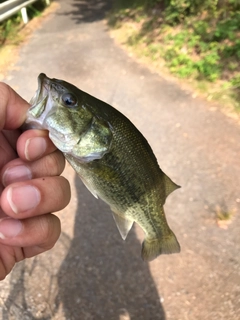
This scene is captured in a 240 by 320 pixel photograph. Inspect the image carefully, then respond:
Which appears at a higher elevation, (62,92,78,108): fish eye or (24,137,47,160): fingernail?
(62,92,78,108): fish eye

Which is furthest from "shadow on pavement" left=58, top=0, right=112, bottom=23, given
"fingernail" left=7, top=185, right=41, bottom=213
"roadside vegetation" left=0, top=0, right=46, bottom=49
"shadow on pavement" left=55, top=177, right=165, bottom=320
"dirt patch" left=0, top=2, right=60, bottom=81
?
"fingernail" left=7, top=185, right=41, bottom=213

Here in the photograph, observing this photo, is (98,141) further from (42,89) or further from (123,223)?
(123,223)

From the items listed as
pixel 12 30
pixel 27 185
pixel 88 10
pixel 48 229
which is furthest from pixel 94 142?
pixel 88 10

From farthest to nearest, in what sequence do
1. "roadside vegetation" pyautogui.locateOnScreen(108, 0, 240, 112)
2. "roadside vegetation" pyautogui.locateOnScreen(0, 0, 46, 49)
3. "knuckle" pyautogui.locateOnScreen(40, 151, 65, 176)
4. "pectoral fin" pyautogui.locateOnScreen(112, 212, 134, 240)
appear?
"roadside vegetation" pyautogui.locateOnScreen(0, 0, 46, 49) < "roadside vegetation" pyautogui.locateOnScreen(108, 0, 240, 112) < "pectoral fin" pyautogui.locateOnScreen(112, 212, 134, 240) < "knuckle" pyautogui.locateOnScreen(40, 151, 65, 176)

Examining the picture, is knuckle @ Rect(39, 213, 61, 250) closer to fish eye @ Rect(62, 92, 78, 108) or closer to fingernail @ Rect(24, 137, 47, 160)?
fingernail @ Rect(24, 137, 47, 160)

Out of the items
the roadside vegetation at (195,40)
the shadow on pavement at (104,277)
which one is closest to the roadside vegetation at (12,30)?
the roadside vegetation at (195,40)

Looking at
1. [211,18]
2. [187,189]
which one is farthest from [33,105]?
[211,18]
